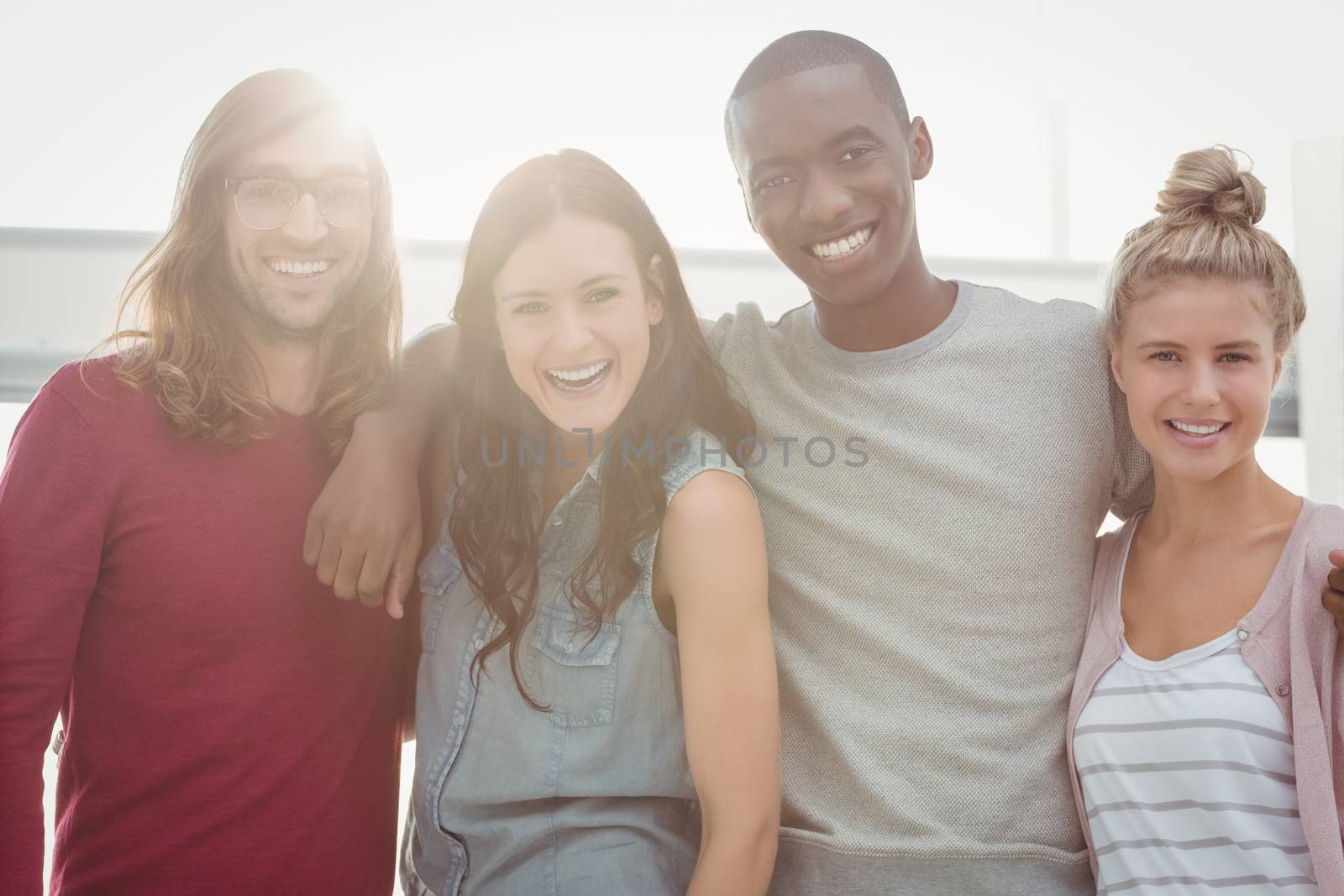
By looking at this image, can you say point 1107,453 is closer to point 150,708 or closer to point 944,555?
point 944,555

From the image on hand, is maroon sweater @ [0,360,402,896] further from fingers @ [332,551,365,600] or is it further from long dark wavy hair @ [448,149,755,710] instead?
long dark wavy hair @ [448,149,755,710]

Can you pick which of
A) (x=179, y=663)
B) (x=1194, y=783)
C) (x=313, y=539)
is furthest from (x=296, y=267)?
(x=1194, y=783)

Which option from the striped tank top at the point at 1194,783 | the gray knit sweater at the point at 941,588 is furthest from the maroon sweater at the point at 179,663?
the striped tank top at the point at 1194,783

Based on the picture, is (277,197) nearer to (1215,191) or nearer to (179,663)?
(179,663)

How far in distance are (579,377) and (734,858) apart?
1.83ft

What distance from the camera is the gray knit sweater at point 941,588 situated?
1146 millimetres

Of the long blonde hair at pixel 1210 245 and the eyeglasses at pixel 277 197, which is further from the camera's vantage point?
the eyeglasses at pixel 277 197

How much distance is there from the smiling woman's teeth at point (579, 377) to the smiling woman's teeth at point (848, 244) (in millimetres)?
357

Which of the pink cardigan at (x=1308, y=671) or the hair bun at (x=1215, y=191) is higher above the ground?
the hair bun at (x=1215, y=191)

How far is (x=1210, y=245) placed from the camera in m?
1.11

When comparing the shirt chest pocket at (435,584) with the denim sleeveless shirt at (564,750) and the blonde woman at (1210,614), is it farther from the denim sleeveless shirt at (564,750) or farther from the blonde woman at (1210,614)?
the blonde woman at (1210,614)

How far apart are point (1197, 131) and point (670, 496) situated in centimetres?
174

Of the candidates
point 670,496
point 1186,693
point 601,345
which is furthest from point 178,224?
point 1186,693

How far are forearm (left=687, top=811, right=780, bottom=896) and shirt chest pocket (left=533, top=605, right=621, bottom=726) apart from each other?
7.4 inches
